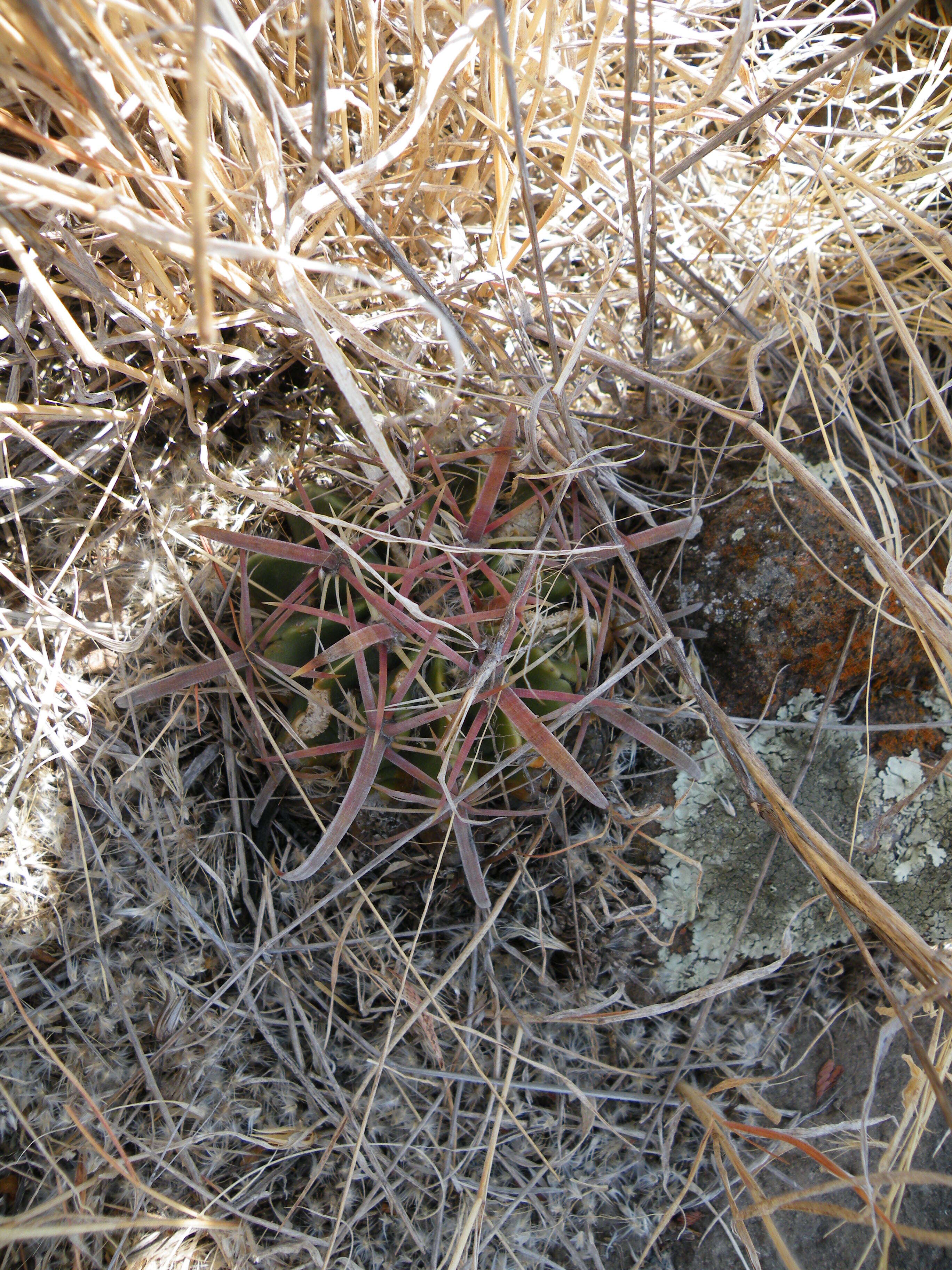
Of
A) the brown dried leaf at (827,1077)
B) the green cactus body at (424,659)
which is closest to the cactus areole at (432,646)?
the green cactus body at (424,659)

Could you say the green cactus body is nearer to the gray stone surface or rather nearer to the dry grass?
the dry grass

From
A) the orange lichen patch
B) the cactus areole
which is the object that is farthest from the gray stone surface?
the cactus areole

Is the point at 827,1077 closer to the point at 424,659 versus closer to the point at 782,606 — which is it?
the point at 782,606

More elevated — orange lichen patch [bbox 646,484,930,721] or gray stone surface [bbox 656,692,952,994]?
orange lichen patch [bbox 646,484,930,721]

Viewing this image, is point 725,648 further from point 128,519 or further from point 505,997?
point 128,519

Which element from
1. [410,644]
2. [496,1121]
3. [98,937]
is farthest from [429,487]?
[496,1121]

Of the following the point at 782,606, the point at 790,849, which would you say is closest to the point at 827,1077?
the point at 790,849

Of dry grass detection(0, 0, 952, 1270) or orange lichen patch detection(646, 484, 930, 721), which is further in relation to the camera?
orange lichen patch detection(646, 484, 930, 721)
